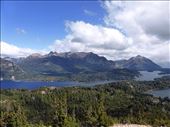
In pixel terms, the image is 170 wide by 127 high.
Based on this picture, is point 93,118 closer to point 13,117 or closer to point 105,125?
point 105,125

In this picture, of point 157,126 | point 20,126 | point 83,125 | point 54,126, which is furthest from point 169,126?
point 20,126

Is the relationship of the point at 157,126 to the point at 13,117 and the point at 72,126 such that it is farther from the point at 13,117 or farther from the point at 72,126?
the point at 13,117

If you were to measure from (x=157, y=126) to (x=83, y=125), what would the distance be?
32.5 m

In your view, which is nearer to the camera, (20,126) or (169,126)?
(20,126)

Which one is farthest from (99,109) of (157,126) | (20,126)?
(20,126)

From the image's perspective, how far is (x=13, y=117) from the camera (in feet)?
373

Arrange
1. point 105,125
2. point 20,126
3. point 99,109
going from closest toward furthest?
1. point 20,126
2. point 105,125
3. point 99,109

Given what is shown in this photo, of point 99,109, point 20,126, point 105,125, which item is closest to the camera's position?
point 20,126

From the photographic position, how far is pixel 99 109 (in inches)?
5497

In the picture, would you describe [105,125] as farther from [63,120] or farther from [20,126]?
[20,126]

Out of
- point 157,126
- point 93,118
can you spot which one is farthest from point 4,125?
point 157,126

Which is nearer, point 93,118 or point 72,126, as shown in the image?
point 72,126

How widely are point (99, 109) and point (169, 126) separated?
98.5 feet

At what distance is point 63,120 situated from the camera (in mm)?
112812
